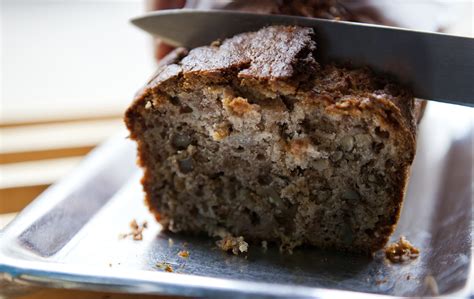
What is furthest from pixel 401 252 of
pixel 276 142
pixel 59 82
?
pixel 59 82

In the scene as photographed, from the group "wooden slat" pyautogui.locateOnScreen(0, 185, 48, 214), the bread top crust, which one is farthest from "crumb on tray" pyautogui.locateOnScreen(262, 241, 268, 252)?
"wooden slat" pyautogui.locateOnScreen(0, 185, 48, 214)

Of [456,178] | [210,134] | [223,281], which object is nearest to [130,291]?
[223,281]

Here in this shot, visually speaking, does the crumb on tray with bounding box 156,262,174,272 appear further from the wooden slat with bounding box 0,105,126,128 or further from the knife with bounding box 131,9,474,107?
the wooden slat with bounding box 0,105,126,128

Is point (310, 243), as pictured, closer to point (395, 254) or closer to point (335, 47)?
point (395, 254)

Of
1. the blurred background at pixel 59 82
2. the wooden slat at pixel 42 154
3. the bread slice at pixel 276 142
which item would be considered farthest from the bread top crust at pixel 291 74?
the wooden slat at pixel 42 154

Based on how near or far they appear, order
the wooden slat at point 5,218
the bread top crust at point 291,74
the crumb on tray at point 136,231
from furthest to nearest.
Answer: the wooden slat at point 5,218
the crumb on tray at point 136,231
the bread top crust at point 291,74

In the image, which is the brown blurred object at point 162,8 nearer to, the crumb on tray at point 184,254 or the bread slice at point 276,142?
the bread slice at point 276,142

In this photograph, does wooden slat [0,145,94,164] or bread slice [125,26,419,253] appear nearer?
bread slice [125,26,419,253]
